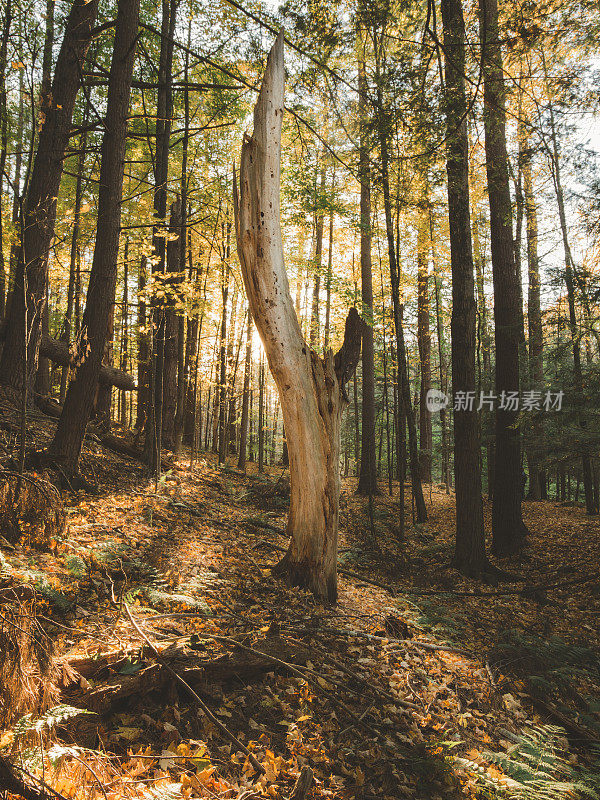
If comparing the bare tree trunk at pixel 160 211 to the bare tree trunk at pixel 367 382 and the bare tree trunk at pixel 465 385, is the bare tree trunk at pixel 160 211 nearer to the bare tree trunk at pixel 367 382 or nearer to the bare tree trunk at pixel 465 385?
the bare tree trunk at pixel 465 385

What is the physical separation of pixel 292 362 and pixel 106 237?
3950 millimetres

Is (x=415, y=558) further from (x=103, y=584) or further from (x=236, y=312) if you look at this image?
(x=236, y=312)

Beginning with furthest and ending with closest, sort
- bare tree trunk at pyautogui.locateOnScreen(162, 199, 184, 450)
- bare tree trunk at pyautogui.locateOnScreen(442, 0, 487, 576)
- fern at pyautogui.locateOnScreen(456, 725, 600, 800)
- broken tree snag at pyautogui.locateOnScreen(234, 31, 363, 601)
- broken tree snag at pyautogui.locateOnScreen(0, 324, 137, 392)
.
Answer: broken tree snag at pyautogui.locateOnScreen(0, 324, 137, 392) < bare tree trunk at pyautogui.locateOnScreen(162, 199, 184, 450) < bare tree trunk at pyautogui.locateOnScreen(442, 0, 487, 576) < broken tree snag at pyautogui.locateOnScreen(234, 31, 363, 601) < fern at pyautogui.locateOnScreen(456, 725, 600, 800)

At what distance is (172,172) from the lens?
1309cm

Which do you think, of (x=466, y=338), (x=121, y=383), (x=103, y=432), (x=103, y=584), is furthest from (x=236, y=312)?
(x=103, y=584)

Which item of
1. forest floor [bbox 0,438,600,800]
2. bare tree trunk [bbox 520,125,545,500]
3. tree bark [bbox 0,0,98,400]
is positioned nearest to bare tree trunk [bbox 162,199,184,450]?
tree bark [bbox 0,0,98,400]

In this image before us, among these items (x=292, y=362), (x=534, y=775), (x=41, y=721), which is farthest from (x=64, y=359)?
(x=534, y=775)

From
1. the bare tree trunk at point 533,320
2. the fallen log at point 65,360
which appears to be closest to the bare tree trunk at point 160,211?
the fallen log at point 65,360

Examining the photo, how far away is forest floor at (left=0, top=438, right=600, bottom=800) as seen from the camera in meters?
2.10

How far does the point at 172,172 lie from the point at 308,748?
14.8m

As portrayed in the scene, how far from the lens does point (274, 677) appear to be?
3.00m

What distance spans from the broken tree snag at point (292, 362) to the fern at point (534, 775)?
86.1 inches

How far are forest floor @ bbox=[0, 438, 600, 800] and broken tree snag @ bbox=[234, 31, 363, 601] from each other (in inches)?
22.9

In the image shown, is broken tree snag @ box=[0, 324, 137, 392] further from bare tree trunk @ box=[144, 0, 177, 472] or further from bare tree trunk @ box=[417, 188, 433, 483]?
bare tree trunk @ box=[417, 188, 433, 483]
